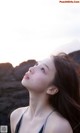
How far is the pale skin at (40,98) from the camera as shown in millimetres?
1193

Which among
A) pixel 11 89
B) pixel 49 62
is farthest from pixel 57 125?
pixel 11 89

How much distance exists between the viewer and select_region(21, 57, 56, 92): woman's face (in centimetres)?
121

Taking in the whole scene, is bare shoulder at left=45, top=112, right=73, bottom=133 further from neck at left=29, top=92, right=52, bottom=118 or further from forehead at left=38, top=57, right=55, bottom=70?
forehead at left=38, top=57, right=55, bottom=70

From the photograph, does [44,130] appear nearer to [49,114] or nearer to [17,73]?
[49,114]

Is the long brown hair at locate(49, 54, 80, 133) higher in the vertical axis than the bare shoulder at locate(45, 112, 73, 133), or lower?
higher

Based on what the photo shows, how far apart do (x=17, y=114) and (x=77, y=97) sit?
0.27m

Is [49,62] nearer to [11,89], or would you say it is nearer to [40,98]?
[40,98]

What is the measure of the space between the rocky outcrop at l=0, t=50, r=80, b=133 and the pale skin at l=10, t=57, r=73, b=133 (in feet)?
3.27

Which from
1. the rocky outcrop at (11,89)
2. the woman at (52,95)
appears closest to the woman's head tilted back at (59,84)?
the woman at (52,95)

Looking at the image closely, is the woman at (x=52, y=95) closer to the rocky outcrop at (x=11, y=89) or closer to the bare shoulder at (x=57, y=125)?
the bare shoulder at (x=57, y=125)

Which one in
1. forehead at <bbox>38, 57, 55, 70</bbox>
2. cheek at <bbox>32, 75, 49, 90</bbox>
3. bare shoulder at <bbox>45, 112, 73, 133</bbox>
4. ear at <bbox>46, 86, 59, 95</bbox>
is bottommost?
bare shoulder at <bbox>45, 112, 73, 133</bbox>

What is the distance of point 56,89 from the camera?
4.08 feet

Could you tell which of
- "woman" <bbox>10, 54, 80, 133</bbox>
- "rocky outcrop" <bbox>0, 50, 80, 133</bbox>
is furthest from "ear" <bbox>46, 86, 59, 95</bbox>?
"rocky outcrop" <bbox>0, 50, 80, 133</bbox>

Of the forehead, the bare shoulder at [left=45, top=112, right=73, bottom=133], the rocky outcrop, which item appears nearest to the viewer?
the bare shoulder at [left=45, top=112, right=73, bottom=133]
